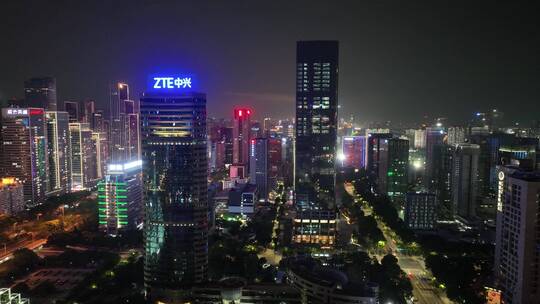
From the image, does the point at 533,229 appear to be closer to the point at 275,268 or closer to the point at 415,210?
the point at 275,268

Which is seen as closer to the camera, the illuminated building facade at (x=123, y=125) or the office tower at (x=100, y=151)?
the illuminated building facade at (x=123, y=125)

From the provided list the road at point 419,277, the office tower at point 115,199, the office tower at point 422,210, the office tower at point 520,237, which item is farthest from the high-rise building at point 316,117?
the office tower at point 520,237

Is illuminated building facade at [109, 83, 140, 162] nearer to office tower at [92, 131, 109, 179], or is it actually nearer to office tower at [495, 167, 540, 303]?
office tower at [92, 131, 109, 179]

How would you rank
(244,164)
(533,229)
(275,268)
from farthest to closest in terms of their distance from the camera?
(244,164)
(275,268)
(533,229)

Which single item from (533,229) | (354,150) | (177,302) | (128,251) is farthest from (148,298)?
(354,150)

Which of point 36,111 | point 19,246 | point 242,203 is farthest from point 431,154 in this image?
point 36,111

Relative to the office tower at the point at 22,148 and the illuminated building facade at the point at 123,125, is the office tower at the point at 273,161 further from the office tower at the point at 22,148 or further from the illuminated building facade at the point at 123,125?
the office tower at the point at 22,148

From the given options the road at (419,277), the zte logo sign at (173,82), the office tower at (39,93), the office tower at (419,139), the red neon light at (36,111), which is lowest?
Answer: the road at (419,277)
